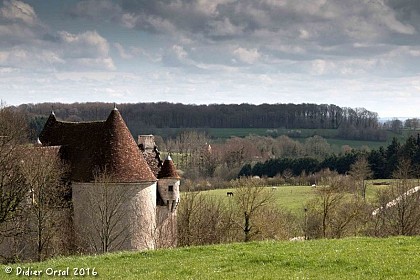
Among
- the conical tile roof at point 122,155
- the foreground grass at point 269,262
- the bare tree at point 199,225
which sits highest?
the conical tile roof at point 122,155

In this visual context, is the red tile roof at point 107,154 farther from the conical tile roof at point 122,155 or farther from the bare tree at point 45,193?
the bare tree at point 45,193

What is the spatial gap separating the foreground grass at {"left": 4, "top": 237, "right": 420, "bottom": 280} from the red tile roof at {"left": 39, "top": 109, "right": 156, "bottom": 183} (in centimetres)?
1260

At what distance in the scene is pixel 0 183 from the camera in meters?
31.5

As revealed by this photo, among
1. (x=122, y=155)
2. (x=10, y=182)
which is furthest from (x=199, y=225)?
(x=10, y=182)

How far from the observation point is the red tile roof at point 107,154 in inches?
1331

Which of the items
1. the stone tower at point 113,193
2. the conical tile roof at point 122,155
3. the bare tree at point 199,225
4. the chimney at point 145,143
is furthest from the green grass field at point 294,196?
the conical tile roof at point 122,155

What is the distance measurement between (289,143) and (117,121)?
123853mm

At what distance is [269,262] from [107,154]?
59.4ft

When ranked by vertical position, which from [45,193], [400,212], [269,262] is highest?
[45,193]

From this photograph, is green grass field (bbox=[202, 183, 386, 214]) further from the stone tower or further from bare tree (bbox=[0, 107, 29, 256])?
bare tree (bbox=[0, 107, 29, 256])

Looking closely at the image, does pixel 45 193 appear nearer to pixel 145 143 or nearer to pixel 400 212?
pixel 145 143

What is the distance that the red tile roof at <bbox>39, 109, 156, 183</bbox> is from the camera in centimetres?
3381

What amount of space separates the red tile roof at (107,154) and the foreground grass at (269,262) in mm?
12599

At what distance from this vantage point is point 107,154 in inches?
1340
